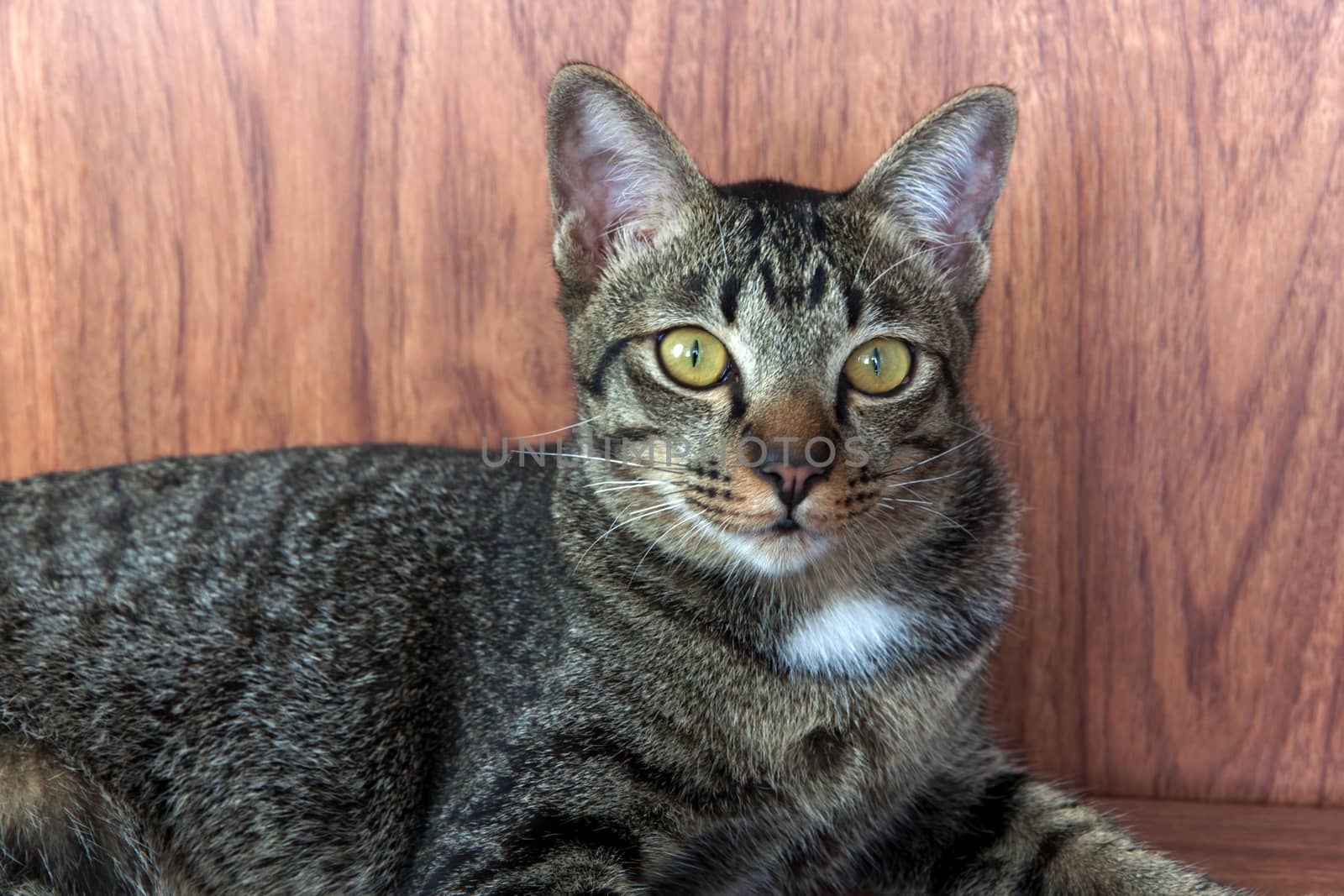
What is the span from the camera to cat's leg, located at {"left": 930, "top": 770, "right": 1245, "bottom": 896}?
1520 mm

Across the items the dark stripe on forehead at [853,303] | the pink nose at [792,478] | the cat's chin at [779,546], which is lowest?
the cat's chin at [779,546]

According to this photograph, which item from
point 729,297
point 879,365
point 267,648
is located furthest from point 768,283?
point 267,648

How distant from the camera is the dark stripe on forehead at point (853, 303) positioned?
1.45 m

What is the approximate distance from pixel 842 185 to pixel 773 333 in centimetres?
60

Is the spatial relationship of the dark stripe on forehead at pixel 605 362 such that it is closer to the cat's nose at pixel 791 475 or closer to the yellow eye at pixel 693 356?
the yellow eye at pixel 693 356

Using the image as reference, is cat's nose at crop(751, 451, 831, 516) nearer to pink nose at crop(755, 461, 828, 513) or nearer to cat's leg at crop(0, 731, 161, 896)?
pink nose at crop(755, 461, 828, 513)

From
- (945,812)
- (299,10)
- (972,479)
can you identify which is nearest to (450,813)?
(945,812)

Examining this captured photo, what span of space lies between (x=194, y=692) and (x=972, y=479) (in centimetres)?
114

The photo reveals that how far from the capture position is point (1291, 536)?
5.97ft

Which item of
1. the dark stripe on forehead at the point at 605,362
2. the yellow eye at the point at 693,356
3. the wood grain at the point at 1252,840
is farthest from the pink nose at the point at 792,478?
the wood grain at the point at 1252,840

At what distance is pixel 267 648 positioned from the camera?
1564mm

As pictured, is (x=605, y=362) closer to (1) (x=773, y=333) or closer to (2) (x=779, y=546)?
(1) (x=773, y=333)

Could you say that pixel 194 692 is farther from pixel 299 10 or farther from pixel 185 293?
pixel 299 10

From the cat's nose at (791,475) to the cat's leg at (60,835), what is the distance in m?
0.98
